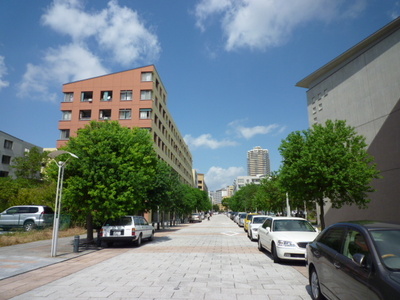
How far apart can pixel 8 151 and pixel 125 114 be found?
93.5ft

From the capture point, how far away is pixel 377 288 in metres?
3.34

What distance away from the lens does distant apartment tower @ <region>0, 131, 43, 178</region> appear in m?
52.5

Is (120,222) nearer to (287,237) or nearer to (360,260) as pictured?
(287,237)

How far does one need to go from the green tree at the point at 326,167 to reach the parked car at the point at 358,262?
1089 centimetres

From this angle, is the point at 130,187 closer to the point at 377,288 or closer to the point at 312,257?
the point at 312,257

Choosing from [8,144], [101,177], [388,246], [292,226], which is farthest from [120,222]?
[8,144]

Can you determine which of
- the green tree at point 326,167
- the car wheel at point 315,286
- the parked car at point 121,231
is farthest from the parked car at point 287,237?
the parked car at point 121,231

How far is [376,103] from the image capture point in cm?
2480

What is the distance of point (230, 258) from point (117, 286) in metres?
5.48

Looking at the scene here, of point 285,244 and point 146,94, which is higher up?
point 146,94

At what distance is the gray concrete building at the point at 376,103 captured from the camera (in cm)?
2272

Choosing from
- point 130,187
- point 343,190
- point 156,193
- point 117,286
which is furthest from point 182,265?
point 156,193

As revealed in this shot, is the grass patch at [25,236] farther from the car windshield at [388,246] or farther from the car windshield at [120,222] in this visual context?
the car windshield at [388,246]

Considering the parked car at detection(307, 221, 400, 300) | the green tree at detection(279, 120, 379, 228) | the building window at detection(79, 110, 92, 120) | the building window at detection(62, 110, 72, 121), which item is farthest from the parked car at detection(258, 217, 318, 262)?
the building window at detection(62, 110, 72, 121)
